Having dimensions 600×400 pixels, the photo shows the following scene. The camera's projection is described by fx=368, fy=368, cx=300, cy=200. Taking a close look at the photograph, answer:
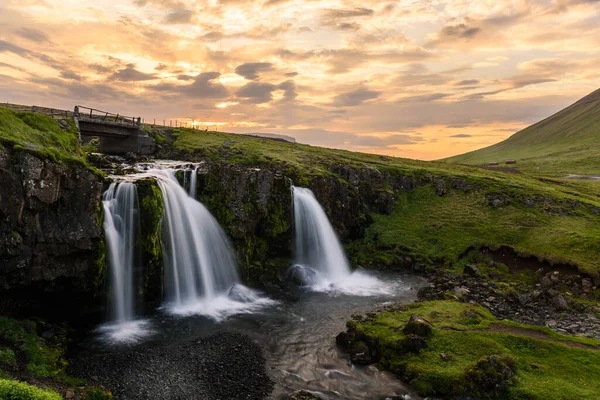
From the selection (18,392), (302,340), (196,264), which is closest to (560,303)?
(302,340)

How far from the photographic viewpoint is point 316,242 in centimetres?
4553

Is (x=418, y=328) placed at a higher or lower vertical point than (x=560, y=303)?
higher

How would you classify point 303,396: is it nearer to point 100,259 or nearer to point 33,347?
point 33,347

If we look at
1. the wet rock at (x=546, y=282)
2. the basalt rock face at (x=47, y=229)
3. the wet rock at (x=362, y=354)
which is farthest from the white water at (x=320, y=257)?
the basalt rock face at (x=47, y=229)

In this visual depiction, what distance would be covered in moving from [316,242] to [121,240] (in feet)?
76.1

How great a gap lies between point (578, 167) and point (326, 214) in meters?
122

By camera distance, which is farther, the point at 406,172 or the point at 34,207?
the point at 406,172

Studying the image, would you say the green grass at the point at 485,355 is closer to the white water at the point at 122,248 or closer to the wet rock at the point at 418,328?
the wet rock at the point at 418,328

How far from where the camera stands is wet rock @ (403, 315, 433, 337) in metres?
24.4

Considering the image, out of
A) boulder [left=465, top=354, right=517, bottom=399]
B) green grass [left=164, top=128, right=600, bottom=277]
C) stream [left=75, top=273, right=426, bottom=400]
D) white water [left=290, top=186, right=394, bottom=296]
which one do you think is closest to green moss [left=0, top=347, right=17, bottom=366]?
stream [left=75, top=273, right=426, bottom=400]

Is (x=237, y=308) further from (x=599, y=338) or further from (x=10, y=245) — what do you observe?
(x=599, y=338)

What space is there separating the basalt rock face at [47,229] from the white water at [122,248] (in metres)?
1.52

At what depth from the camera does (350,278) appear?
41938mm

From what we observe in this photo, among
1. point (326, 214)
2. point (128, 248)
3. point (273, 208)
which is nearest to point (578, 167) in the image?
point (326, 214)
